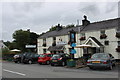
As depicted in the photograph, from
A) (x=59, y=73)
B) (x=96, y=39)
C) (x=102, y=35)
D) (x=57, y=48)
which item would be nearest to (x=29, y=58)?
(x=57, y=48)

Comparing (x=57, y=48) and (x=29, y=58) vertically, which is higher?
(x=57, y=48)

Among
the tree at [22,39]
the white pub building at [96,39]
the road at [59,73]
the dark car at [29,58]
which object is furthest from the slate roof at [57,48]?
the tree at [22,39]

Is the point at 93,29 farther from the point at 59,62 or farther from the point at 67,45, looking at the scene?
the point at 59,62

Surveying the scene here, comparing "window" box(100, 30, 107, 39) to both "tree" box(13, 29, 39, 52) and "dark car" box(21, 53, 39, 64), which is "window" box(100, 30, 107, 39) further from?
"tree" box(13, 29, 39, 52)

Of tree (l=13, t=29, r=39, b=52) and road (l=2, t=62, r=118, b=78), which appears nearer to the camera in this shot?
road (l=2, t=62, r=118, b=78)

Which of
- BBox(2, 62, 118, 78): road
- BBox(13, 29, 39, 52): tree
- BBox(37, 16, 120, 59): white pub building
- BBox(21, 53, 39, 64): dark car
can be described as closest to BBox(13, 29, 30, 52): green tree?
BBox(13, 29, 39, 52): tree

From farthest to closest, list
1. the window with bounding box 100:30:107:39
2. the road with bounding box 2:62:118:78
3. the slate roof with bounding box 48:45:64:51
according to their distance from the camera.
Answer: the slate roof with bounding box 48:45:64:51 < the window with bounding box 100:30:107:39 < the road with bounding box 2:62:118:78

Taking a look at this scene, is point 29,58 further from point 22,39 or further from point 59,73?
point 22,39

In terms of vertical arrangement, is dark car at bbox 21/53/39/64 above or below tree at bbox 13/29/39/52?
below

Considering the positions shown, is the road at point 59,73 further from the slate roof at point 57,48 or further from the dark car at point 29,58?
the slate roof at point 57,48

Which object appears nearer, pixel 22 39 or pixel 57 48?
pixel 57 48

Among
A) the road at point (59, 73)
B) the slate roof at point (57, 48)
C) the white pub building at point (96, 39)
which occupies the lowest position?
the road at point (59, 73)

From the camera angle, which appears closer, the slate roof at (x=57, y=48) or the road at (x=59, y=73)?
the road at (x=59, y=73)

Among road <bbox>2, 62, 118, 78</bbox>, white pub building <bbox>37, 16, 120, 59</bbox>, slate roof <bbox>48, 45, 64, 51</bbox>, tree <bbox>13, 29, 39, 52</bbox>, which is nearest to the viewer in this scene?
road <bbox>2, 62, 118, 78</bbox>
